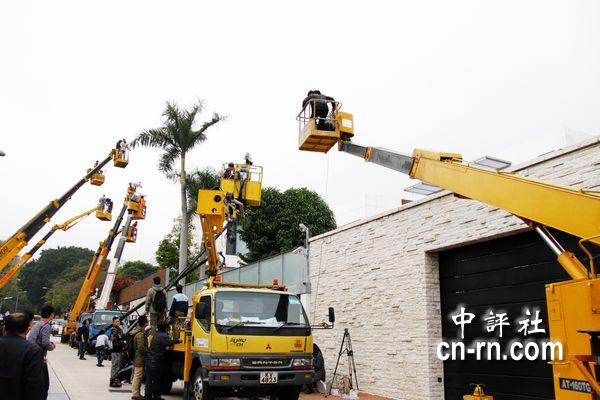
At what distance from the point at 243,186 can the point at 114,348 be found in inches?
217

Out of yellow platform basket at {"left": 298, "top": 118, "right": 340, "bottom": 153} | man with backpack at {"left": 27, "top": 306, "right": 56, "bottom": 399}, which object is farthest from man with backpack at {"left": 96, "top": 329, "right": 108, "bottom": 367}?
yellow platform basket at {"left": 298, "top": 118, "right": 340, "bottom": 153}

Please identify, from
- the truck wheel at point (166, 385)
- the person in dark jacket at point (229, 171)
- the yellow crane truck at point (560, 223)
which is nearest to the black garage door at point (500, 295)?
the yellow crane truck at point (560, 223)

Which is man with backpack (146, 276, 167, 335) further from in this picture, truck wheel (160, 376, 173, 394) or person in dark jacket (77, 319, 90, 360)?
person in dark jacket (77, 319, 90, 360)

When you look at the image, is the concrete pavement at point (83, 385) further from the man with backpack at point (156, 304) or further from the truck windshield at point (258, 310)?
the truck windshield at point (258, 310)

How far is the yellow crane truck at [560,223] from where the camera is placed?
4.57 m

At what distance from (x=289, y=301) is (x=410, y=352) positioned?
3.30 m

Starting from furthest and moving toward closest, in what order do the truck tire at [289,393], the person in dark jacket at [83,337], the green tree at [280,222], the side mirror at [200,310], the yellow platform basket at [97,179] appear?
the green tree at [280,222] → the yellow platform basket at [97,179] → the person in dark jacket at [83,337] → the truck tire at [289,393] → the side mirror at [200,310]

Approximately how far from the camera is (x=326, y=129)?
8.67 meters

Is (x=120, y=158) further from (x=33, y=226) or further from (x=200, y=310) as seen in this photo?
(x=200, y=310)

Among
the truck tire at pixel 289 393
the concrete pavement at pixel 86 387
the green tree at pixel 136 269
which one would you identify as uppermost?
the green tree at pixel 136 269

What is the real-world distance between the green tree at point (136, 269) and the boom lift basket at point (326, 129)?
199 ft

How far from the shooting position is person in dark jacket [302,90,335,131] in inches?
341

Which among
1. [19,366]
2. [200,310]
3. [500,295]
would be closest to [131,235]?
[200,310]

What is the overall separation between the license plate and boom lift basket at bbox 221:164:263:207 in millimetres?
5064
